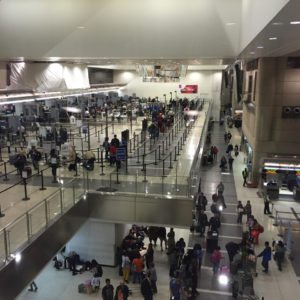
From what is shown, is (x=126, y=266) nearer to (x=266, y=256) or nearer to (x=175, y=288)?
(x=175, y=288)

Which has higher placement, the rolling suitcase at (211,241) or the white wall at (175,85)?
the white wall at (175,85)

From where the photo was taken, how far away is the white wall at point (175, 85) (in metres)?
42.8

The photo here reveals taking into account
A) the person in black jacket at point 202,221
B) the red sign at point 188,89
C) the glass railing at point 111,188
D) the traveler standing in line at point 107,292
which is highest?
the red sign at point 188,89

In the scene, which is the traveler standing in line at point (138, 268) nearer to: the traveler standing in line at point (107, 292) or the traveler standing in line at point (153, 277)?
the traveler standing in line at point (153, 277)

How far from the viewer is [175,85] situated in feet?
145

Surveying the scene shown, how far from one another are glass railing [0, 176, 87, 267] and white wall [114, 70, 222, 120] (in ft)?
112

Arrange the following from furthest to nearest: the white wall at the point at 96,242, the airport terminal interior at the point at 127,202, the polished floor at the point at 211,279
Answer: the white wall at the point at 96,242 < the polished floor at the point at 211,279 < the airport terminal interior at the point at 127,202

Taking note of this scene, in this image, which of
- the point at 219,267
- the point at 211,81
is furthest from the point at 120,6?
the point at 211,81

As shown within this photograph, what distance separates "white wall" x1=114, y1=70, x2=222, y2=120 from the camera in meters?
42.8

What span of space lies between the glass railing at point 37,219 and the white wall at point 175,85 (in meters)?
34.0

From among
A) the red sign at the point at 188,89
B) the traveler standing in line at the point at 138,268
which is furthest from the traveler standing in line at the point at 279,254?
the red sign at the point at 188,89

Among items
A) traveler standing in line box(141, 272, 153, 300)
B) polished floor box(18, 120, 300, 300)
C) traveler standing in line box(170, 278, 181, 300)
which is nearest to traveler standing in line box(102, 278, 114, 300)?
traveler standing in line box(141, 272, 153, 300)

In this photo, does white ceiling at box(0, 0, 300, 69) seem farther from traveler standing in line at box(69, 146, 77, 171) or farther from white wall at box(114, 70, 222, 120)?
white wall at box(114, 70, 222, 120)

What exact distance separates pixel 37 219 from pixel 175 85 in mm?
38628
